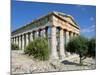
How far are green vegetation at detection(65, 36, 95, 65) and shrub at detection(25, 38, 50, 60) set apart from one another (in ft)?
1.06

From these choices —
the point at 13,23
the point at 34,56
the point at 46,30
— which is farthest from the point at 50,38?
the point at 13,23

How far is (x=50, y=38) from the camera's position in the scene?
292 cm

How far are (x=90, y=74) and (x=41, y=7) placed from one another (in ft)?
3.67

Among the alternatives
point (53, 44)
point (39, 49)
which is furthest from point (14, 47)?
point (53, 44)

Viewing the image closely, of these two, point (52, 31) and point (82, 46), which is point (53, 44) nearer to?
point (52, 31)

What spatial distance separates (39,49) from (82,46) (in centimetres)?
62

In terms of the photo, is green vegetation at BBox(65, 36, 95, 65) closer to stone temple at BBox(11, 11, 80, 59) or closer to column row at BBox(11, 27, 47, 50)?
stone temple at BBox(11, 11, 80, 59)

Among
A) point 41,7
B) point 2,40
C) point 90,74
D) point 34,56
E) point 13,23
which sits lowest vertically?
point 90,74

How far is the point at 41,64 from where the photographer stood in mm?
2854

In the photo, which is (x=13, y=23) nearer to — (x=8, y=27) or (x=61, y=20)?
(x=8, y=27)

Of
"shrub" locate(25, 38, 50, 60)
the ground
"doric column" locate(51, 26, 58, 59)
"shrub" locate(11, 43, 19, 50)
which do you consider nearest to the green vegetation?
the ground

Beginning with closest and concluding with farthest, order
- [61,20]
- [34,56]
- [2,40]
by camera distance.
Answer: [2,40] → [34,56] → [61,20]

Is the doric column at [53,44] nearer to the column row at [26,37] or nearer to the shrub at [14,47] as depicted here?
the column row at [26,37]

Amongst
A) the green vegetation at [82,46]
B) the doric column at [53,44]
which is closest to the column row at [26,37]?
the doric column at [53,44]
